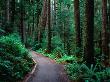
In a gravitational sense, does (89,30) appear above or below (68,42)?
above

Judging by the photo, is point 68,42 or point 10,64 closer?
point 10,64

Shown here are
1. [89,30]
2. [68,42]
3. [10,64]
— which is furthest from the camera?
[68,42]

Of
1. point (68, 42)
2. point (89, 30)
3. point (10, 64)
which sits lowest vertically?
point (68, 42)

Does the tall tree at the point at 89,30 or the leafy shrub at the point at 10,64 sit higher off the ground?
the tall tree at the point at 89,30

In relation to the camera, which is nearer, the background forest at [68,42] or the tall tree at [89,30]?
the background forest at [68,42]

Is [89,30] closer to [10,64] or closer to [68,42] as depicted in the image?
[10,64]

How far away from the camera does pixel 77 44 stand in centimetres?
2277

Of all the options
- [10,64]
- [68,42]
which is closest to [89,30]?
[10,64]

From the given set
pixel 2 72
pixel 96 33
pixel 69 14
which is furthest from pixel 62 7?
pixel 2 72

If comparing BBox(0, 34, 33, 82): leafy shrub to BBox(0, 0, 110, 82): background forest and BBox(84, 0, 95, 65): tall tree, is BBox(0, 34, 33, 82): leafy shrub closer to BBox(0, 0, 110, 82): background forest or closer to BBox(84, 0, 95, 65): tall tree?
BBox(0, 0, 110, 82): background forest

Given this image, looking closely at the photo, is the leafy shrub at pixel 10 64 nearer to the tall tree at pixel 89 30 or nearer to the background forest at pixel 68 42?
the background forest at pixel 68 42

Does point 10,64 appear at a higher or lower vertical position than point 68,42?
higher

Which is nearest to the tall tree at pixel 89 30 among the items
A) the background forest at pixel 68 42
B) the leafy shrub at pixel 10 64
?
the background forest at pixel 68 42

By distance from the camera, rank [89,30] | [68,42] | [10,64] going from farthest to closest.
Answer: [68,42], [89,30], [10,64]
